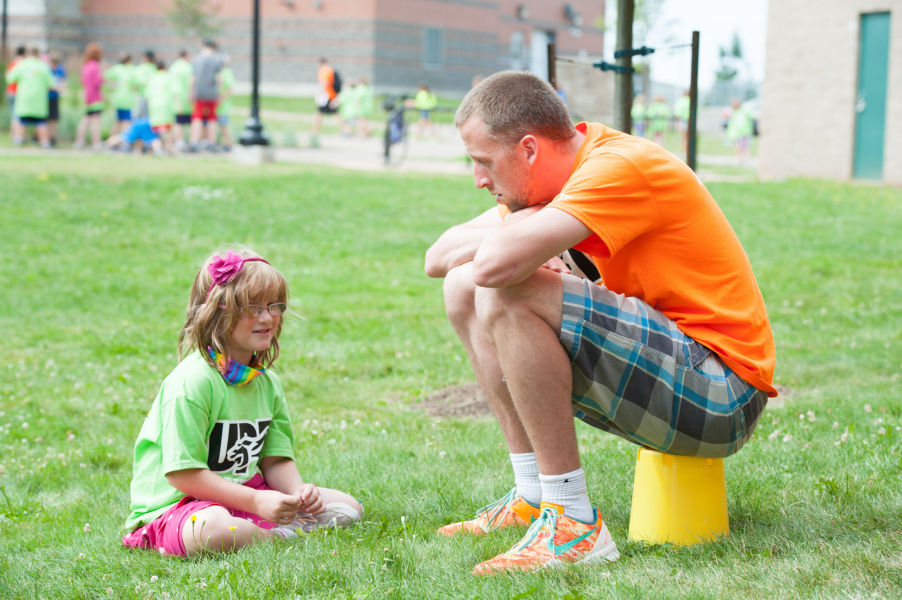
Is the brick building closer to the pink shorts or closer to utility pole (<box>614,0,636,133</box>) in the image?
utility pole (<box>614,0,636,133</box>)

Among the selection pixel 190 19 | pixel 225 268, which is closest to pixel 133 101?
pixel 225 268

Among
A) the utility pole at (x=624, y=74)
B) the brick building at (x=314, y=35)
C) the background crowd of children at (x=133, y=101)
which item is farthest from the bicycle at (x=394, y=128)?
the brick building at (x=314, y=35)

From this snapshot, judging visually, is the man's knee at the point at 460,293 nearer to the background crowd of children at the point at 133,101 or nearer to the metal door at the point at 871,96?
the background crowd of children at the point at 133,101

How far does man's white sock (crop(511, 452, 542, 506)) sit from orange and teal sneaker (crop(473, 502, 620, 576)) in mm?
282

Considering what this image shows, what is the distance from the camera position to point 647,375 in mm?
2615

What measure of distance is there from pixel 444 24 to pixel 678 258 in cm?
4044

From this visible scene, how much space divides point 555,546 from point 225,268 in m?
1.40

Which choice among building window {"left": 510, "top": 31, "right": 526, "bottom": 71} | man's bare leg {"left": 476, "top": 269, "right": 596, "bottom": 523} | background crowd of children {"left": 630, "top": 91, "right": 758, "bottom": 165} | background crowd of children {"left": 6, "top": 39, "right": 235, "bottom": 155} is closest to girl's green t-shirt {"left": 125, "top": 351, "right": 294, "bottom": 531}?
man's bare leg {"left": 476, "top": 269, "right": 596, "bottom": 523}

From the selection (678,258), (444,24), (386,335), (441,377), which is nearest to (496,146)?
(678,258)

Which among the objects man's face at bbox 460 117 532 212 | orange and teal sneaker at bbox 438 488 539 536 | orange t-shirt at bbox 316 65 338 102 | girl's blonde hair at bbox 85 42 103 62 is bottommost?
orange and teal sneaker at bbox 438 488 539 536

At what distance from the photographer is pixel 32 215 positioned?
9789 millimetres

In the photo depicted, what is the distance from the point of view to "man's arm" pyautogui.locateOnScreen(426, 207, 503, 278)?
2980 millimetres

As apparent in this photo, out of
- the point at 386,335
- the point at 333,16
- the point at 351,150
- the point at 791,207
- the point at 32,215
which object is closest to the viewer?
the point at 386,335

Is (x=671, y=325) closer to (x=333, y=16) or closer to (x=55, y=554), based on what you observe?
(x=55, y=554)
